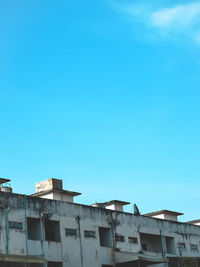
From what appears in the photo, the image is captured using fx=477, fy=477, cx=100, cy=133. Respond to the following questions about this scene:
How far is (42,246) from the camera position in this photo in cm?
2586

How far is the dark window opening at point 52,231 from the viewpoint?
27.3 m

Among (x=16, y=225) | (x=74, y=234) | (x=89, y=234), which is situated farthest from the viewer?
(x=89, y=234)

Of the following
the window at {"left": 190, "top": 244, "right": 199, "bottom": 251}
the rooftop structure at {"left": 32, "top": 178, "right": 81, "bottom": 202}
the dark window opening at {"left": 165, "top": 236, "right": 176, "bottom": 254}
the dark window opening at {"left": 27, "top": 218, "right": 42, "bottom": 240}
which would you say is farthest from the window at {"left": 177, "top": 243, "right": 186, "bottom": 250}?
the dark window opening at {"left": 27, "top": 218, "right": 42, "bottom": 240}

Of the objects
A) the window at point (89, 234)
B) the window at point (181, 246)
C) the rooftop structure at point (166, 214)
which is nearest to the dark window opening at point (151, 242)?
the window at point (181, 246)

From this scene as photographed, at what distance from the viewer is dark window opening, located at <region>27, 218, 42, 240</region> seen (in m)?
26.3

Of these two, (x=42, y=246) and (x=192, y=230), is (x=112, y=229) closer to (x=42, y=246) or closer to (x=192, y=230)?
(x=42, y=246)

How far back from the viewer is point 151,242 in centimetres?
3462

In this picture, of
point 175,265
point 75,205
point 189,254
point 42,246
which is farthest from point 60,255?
point 189,254

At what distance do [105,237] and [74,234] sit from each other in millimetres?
3176

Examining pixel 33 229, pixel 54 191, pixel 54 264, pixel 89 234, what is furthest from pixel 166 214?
pixel 33 229

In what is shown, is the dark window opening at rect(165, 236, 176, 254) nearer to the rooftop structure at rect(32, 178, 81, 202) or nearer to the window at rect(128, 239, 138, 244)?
the window at rect(128, 239, 138, 244)

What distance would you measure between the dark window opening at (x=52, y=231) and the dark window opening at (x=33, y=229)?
0.87 metres

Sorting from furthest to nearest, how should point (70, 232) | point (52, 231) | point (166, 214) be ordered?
point (166, 214) → point (70, 232) → point (52, 231)

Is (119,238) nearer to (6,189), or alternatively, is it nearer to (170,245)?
(170,245)
